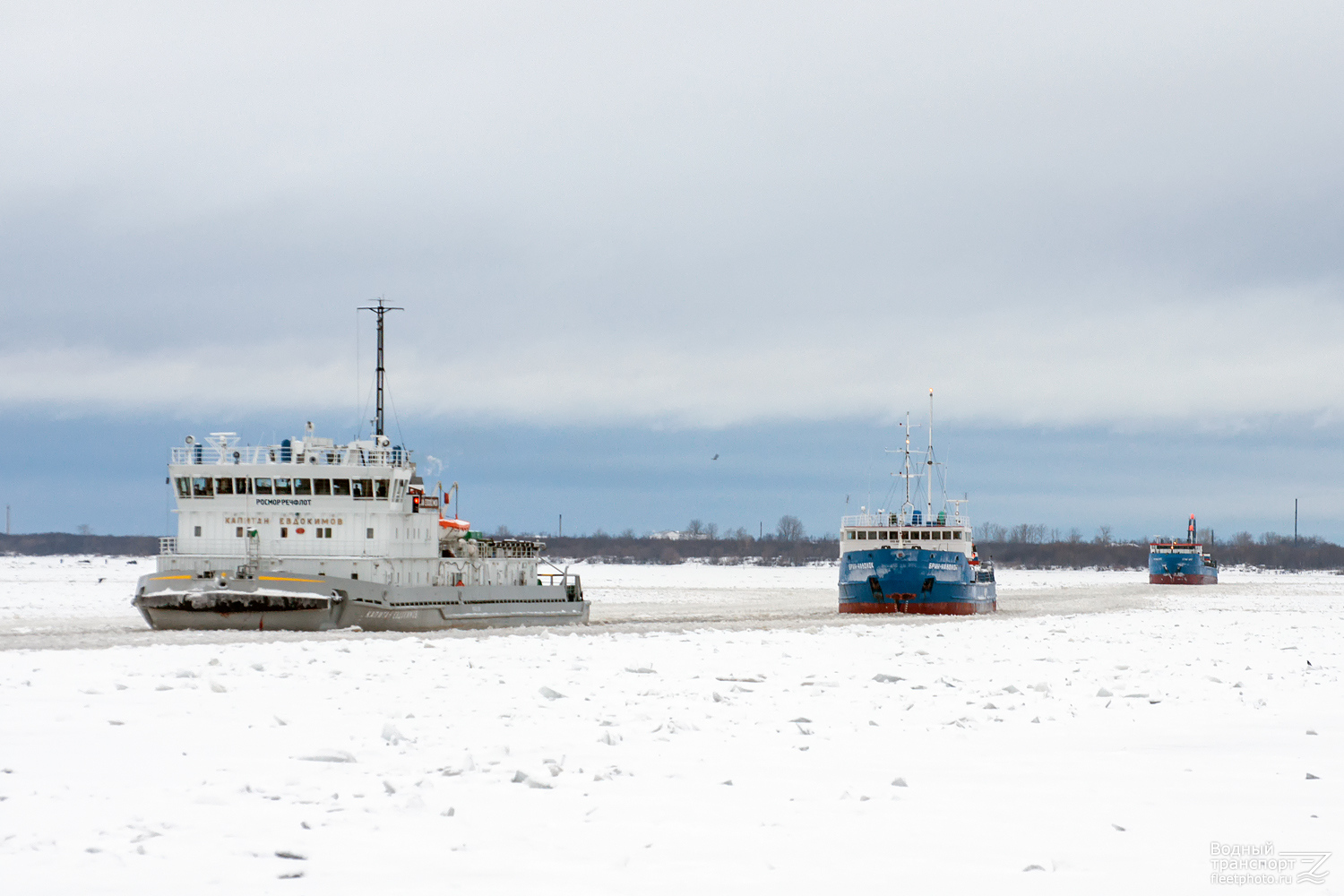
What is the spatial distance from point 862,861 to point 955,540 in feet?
185

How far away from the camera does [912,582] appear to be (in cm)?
5891

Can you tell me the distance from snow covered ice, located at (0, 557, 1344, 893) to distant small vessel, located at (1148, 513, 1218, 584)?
113823mm

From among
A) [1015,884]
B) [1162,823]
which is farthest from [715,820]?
[1162,823]

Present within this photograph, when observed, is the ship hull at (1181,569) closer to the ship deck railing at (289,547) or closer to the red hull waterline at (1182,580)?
the red hull waterline at (1182,580)

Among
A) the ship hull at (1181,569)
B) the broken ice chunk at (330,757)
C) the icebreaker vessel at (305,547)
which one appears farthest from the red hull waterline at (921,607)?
the ship hull at (1181,569)

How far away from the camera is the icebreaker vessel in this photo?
1375 inches

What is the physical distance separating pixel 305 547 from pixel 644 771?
1054 inches

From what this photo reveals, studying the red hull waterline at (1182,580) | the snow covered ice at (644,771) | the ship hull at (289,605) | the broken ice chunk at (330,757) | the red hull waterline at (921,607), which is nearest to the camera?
the snow covered ice at (644,771)

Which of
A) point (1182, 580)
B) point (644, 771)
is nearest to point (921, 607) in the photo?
point (644, 771)

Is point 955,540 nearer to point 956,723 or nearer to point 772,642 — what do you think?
point 772,642

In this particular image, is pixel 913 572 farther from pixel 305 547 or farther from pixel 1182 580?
pixel 1182 580

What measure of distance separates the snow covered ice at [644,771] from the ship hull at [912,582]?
33.3m

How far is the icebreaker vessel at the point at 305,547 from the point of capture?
3494cm

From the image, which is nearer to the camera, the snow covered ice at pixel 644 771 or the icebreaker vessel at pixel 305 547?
the snow covered ice at pixel 644 771
